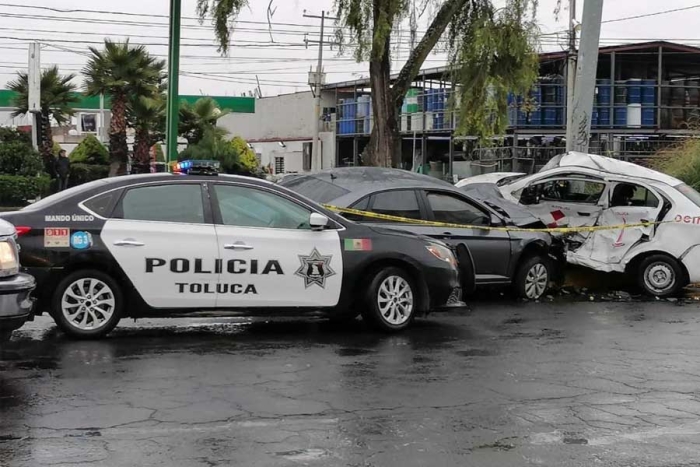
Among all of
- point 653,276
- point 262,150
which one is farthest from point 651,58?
point 262,150

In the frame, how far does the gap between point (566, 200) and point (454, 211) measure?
3003mm

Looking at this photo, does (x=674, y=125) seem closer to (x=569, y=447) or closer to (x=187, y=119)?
(x=187, y=119)

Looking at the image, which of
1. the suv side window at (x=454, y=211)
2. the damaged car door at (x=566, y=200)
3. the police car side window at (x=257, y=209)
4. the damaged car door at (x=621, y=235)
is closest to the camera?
the police car side window at (x=257, y=209)

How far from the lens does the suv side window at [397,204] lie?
1069 cm

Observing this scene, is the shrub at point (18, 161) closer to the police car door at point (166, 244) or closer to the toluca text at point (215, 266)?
the police car door at point (166, 244)

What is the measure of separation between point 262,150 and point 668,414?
162ft

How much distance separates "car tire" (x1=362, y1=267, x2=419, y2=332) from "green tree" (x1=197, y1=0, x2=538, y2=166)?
6.80 m

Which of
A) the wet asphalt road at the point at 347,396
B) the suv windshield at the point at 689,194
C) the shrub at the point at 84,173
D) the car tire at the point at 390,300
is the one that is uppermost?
the shrub at the point at 84,173

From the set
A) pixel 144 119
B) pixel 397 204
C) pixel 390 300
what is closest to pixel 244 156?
pixel 144 119

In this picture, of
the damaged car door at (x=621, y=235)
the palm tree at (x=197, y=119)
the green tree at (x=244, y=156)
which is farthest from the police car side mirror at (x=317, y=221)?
the palm tree at (x=197, y=119)

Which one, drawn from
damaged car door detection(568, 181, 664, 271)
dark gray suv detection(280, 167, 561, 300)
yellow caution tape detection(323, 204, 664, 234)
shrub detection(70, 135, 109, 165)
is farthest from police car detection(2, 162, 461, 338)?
shrub detection(70, 135, 109, 165)

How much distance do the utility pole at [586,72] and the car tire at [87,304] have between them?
9001mm

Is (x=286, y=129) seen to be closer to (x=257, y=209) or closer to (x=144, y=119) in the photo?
(x=144, y=119)

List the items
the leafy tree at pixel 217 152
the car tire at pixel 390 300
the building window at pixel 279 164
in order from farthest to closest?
the building window at pixel 279 164
the leafy tree at pixel 217 152
the car tire at pixel 390 300
